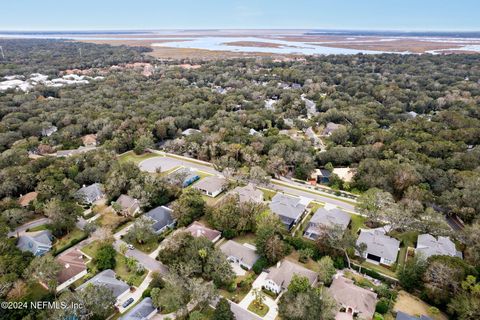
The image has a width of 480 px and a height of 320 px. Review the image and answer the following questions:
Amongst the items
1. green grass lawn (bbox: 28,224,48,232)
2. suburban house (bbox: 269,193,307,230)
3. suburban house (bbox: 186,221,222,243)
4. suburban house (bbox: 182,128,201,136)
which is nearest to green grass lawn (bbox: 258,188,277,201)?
suburban house (bbox: 269,193,307,230)

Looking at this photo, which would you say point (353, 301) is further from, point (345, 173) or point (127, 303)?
point (345, 173)

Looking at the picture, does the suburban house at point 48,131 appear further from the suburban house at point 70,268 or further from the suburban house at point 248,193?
the suburban house at point 248,193

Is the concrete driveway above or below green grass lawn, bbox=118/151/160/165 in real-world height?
above

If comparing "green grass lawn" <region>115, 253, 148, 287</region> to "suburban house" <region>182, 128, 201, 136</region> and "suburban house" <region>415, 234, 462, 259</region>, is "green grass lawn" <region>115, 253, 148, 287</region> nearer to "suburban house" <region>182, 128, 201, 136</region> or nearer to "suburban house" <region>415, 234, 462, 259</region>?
"suburban house" <region>415, 234, 462, 259</region>

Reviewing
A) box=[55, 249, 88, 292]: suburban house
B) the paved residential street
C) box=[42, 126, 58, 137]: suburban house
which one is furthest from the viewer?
box=[42, 126, 58, 137]: suburban house

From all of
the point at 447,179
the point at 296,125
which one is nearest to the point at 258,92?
the point at 296,125
